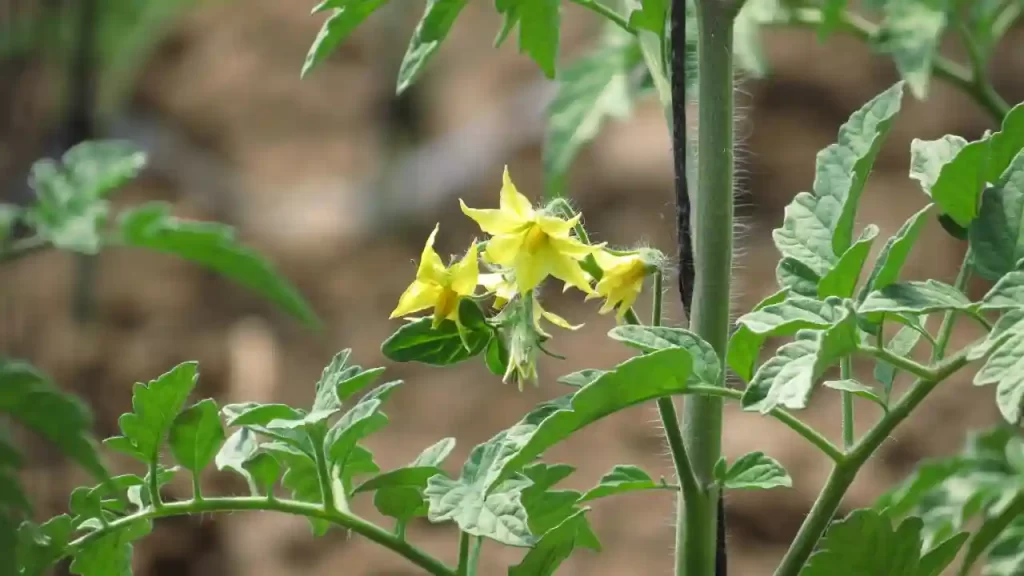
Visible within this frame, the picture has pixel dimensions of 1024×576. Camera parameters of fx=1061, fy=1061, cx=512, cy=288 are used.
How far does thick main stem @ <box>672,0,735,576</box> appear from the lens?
0.53m

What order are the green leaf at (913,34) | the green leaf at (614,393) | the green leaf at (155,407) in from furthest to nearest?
the green leaf at (913,34) → the green leaf at (155,407) → the green leaf at (614,393)

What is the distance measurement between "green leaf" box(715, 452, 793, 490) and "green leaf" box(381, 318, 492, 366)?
135 mm

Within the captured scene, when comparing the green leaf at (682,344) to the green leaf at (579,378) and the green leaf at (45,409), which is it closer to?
the green leaf at (579,378)

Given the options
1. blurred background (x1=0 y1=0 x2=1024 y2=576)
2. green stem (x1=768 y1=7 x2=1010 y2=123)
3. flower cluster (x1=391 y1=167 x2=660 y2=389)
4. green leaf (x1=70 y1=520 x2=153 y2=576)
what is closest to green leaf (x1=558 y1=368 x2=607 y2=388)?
flower cluster (x1=391 y1=167 x2=660 y2=389)

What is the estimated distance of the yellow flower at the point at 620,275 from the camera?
51 centimetres

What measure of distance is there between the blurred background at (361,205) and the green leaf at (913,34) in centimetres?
72

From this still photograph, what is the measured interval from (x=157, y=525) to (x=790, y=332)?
146 centimetres


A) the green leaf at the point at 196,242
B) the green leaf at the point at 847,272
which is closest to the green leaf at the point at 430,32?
the green leaf at the point at 847,272

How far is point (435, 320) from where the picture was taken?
1.65 ft

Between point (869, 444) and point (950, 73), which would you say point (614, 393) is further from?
point (950, 73)

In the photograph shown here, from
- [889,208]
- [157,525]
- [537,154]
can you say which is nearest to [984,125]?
[889,208]

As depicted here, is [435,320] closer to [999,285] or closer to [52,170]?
[999,285]

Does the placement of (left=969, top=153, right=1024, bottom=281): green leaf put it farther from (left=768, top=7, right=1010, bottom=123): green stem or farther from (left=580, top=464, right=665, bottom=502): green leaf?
(left=768, top=7, right=1010, bottom=123): green stem

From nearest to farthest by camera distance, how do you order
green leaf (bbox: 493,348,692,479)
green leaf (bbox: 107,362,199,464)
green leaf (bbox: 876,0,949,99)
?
green leaf (bbox: 493,348,692,479), green leaf (bbox: 107,362,199,464), green leaf (bbox: 876,0,949,99)
